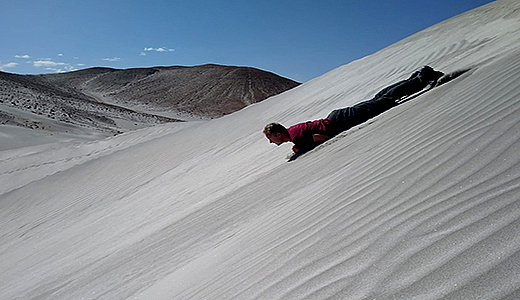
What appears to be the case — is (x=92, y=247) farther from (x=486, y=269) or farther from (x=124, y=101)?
(x=124, y=101)

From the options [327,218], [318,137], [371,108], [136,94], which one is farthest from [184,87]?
[327,218]

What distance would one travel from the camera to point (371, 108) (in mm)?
A: 4672

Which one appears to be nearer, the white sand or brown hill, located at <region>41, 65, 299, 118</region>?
the white sand

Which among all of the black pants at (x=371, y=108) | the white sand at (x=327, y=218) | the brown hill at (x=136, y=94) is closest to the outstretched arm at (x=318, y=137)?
the black pants at (x=371, y=108)

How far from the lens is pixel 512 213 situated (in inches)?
61.4

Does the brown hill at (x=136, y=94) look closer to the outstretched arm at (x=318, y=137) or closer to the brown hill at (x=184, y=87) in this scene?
the brown hill at (x=184, y=87)

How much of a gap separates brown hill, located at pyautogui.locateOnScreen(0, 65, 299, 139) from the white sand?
14473 mm

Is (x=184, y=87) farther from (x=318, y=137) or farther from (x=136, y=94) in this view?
(x=318, y=137)

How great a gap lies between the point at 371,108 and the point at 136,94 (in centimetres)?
5449

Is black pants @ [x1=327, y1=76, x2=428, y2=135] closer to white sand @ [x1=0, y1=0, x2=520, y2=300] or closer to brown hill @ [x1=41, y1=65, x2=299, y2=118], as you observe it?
white sand @ [x1=0, y1=0, x2=520, y2=300]

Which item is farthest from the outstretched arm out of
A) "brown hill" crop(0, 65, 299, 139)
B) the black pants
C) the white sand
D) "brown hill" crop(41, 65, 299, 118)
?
"brown hill" crop(41, 65, 299, 118)

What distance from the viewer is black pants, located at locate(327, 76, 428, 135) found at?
457cm

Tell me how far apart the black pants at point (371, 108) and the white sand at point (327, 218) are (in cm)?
24

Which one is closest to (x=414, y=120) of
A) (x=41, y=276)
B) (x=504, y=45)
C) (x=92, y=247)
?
(x=504, y=45)
